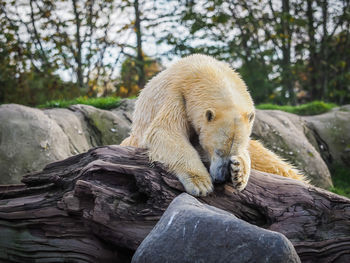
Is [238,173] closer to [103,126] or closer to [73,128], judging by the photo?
[73,128]

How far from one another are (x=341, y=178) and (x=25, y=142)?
20.3ft

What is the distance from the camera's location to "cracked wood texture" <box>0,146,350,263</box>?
3.07 m

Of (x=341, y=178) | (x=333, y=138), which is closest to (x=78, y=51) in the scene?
(x=333, y=138)

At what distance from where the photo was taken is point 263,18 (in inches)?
493

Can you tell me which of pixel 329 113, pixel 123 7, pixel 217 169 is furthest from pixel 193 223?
pixel 123 7

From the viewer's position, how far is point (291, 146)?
7434mm

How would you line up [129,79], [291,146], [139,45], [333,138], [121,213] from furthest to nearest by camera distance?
1. [129,79]
2. [139,45]
3. [333,138]
4. [291,146]
5. [121,213]

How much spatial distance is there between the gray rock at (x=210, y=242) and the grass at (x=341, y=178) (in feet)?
17.5

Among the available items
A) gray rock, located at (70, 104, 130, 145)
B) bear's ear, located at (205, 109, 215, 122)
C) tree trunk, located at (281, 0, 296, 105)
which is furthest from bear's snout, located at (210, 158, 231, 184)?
tree trunk, located at (281, 0, 296, 105)

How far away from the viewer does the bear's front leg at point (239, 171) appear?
10.6ft

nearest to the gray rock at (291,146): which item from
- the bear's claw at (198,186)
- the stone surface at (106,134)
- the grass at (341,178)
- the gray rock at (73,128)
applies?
the stone surface at (106,134)

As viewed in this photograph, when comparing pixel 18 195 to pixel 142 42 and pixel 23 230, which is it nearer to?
pixel 23 230

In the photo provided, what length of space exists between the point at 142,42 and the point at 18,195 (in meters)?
8.33

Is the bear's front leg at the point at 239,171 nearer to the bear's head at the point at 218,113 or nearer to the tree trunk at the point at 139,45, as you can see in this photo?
the bear's head at the point at 218,113
